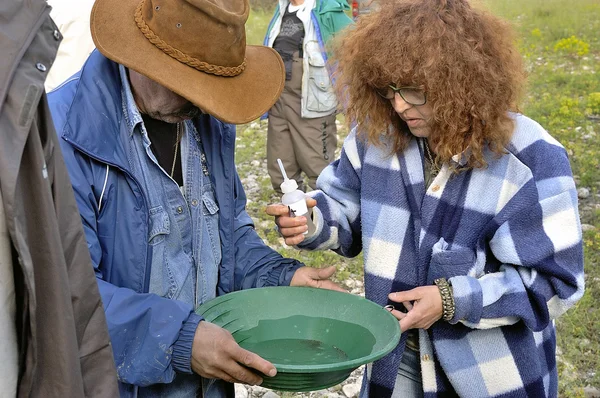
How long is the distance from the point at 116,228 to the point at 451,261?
1.10 metres

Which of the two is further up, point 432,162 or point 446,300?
point 432,162

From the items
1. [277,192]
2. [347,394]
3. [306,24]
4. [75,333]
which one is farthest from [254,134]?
[75,333]

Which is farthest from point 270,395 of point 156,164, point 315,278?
point 156,164

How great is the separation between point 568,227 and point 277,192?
5198 mm

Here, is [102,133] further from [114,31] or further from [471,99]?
[471,99]

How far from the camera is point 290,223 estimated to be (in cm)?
269

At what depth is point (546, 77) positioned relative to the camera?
11719 millimetres

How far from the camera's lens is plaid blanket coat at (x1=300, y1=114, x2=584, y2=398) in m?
2.53

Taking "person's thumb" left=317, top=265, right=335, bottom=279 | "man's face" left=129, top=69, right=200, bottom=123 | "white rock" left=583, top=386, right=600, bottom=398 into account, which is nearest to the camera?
"man's face" left=129, top=69, right=200, bottom=123

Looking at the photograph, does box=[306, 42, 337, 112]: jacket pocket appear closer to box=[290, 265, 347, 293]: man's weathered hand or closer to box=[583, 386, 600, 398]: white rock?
box=[583, 386, 600, 398]: white rock

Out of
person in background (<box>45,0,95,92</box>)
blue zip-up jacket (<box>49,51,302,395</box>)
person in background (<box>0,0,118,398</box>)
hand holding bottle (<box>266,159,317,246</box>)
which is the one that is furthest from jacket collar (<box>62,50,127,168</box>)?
person in background (<box>45,0,95,92</box>)

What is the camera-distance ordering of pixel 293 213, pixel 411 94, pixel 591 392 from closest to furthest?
1. pixel 411 94
2. pixel 293 213
3. pixel 591 392

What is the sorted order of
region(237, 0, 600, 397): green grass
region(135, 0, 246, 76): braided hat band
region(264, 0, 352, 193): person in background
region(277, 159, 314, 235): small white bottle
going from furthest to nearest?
region(264, 0, 352, 193): person in background → region(237, 0, 600, 397): green grass → region(277, 159, 314, 235): small white bottle → region(135, 0, 246, 76): braided hat band

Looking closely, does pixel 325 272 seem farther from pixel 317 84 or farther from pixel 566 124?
pixel 566 124
